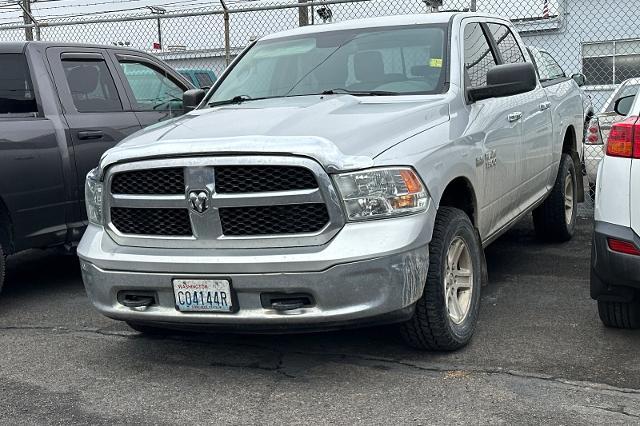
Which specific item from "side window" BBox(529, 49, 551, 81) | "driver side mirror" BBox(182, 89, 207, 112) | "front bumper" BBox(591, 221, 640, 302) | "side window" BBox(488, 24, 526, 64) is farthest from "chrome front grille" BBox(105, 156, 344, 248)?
"side window" BBox(529, 49, 551, 81)

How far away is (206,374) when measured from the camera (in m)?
4.50

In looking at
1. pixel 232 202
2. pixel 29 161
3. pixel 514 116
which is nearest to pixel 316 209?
pixel 232 202

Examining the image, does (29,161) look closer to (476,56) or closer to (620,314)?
(476,56)

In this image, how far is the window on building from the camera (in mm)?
18625

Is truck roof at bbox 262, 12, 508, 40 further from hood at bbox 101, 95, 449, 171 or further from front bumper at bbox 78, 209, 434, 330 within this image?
front bumper at bbox 78, 209, 434, 330

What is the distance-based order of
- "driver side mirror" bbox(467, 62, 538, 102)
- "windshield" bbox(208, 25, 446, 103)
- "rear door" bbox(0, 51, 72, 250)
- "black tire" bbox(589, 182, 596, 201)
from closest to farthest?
"driver side mirror" bbox(467, 62, 538, 102)
"windshield" bbox(208, 25, 446, 103)
"rear door" bbox(0, 51, 72, 250)
"black tire" bbox(589, 182, 596, 201)

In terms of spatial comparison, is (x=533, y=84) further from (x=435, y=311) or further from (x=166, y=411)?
(x=166, y=411)

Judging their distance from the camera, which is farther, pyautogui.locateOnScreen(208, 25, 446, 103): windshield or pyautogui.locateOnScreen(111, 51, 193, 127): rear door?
pyautogui.locateOnScreen(111, 51, 193, 127): rear door

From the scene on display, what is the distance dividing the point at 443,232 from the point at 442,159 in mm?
396

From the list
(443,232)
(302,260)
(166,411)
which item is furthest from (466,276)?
(166,411)

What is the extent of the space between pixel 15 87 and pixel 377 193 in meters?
3.47

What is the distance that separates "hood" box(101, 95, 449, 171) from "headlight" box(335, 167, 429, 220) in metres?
0.07

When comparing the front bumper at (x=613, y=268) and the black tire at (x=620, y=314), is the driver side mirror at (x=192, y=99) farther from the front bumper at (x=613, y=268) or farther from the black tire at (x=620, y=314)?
the black tire at (x=620, y=314)

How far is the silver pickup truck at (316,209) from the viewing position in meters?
4.02
